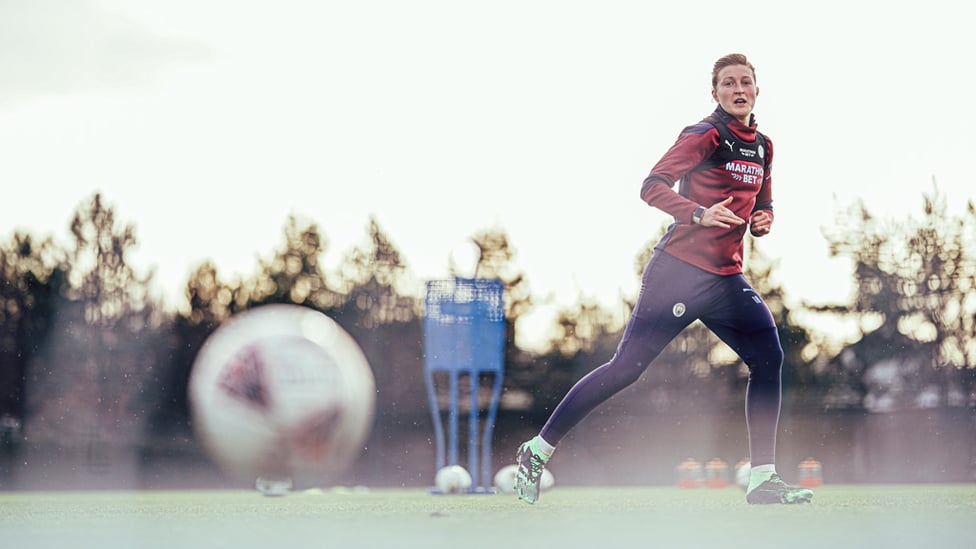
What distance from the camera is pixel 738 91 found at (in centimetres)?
568

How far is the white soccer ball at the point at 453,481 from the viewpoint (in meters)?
11.2

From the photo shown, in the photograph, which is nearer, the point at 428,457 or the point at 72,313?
the point at 428,457

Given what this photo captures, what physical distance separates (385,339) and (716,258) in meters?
15.9

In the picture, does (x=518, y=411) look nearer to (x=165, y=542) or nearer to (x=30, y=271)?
(x=30, y=271)

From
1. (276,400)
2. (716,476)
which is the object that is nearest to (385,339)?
(716,476)

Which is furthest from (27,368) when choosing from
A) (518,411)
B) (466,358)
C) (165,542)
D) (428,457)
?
(165,542)

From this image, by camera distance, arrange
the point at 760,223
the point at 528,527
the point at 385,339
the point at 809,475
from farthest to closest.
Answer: the point at 385,339, the point at 809,475, the point at 760,223, the point at 528,527

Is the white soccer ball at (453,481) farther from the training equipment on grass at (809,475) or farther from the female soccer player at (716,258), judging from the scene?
the female soccer player at (716,258)

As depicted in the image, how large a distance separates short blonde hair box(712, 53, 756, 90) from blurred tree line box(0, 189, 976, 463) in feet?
32.3

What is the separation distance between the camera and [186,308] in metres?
22.9

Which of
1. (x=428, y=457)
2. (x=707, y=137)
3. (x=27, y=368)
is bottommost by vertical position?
(x=428, y=457)

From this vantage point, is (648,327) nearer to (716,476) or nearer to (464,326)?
(464,326)

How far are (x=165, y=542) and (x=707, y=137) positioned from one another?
10.8ft

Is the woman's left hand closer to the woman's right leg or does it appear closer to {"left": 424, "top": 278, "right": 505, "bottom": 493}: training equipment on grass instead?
the woman's right leg
